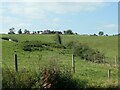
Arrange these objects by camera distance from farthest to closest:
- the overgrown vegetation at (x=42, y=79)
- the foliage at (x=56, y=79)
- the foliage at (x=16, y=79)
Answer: the foliage at (x=56, y=79) → the overgrown vegetation at (x=42, y=79) → the foliage at (x=16, y=79)

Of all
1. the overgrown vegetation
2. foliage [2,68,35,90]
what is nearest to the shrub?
the overgrown vegetation

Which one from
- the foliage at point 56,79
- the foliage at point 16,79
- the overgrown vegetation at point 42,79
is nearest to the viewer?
the foliage at point 16,79

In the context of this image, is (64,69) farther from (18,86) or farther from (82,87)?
(18,86)

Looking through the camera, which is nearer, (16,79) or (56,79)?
(16,79)

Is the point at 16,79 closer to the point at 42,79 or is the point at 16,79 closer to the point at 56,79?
the point at 42,79

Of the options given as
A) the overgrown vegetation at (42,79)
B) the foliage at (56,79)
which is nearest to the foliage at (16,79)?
the overgrown vegetation at (42,79)

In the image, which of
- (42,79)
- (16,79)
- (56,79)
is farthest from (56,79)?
(16,79)

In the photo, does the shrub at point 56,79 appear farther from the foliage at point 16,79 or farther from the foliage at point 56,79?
the foliage at point 16,79

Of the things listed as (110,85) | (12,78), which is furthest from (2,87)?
(110,85)

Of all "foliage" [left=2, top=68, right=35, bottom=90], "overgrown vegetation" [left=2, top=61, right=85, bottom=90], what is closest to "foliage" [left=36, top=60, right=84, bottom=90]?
"overgrown vegetation" [left=2, top=61, right=85, bottom=90]

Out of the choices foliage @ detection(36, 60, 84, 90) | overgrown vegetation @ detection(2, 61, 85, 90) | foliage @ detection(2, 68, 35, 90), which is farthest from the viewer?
foliage @ detection(36, 60, 84, 90)

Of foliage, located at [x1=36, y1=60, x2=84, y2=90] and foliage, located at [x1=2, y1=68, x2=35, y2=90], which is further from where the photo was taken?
foliage, located at [x1=36, y1=60, x2=84, y2=90]

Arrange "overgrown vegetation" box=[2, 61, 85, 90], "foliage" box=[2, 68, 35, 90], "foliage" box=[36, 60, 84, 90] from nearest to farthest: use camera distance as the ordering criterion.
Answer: "foliage" box=[2, 68, 35, 90], "overgrown vegetation" box=[2, 61, 85, 90], "foliage" box=[36, 60, 84, 90]

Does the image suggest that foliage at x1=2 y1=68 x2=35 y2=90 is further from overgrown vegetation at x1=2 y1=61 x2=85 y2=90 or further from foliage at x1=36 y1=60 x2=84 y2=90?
foliage at x1=36 y1=60 x2=84 y2=90
